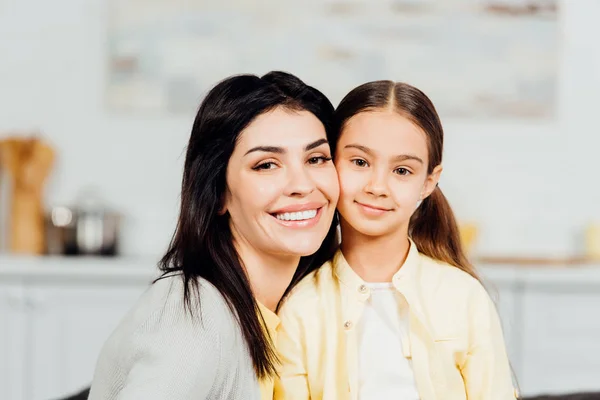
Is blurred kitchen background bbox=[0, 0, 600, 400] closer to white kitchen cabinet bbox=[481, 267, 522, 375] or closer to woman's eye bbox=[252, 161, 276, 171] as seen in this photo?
white kitchen cabinet bbox=[481, 267, 522, 375]

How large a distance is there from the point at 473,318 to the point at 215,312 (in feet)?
1.63

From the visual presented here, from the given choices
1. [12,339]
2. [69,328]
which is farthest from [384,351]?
→ [12,339]

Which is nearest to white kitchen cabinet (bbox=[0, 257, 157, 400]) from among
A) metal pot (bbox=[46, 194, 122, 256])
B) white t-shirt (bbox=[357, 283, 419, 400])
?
metal pot (bbox=[46, 194, 122, 256])

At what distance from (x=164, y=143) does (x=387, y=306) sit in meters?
2.29

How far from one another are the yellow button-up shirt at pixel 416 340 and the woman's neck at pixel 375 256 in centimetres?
3

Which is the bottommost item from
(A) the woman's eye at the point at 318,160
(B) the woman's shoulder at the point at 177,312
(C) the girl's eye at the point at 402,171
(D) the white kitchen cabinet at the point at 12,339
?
(D) the white kitchen cabinet at the point at 12,339

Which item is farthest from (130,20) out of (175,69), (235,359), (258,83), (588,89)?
(235,359)

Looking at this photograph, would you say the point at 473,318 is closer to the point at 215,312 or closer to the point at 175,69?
the point at 215,312

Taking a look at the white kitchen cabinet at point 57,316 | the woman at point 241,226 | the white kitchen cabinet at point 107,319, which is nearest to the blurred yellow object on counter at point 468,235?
the white kitchen cabinet at point 107,319

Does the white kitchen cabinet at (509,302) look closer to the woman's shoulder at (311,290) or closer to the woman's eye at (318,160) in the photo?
the woman's shoulder at (311,290)

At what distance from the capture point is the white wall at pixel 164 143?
3.72 meters

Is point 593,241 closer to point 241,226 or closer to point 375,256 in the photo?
point 375,256

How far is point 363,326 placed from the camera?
1644 millimetres

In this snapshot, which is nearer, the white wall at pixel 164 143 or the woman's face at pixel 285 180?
the woman's face at pixel 285 180
